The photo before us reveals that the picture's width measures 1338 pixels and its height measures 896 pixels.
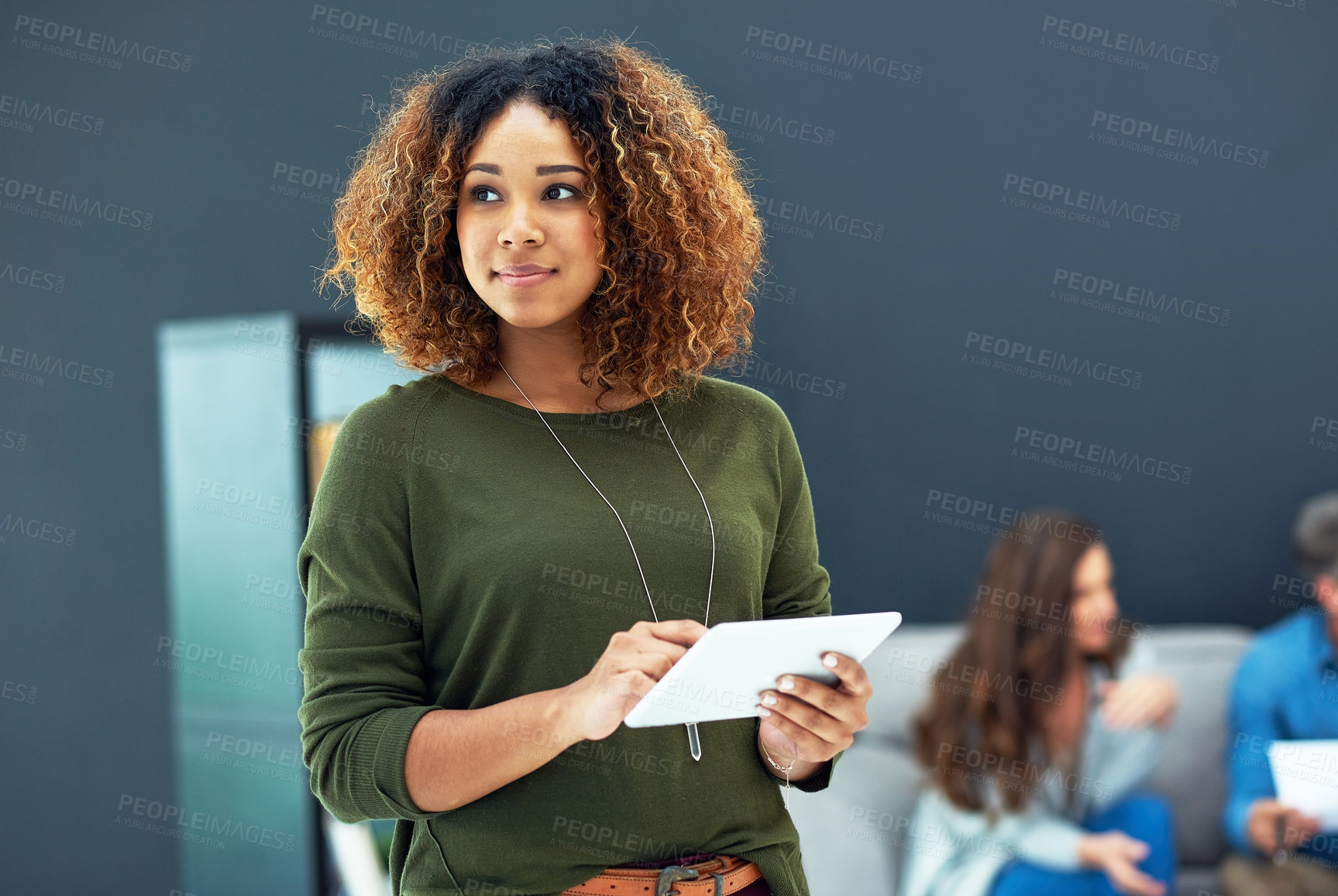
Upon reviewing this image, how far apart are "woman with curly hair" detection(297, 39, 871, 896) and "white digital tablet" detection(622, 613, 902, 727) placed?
0.02 m

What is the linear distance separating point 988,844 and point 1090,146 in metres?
2.06

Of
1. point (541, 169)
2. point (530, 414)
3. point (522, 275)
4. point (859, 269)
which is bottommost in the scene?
point (530, 414)

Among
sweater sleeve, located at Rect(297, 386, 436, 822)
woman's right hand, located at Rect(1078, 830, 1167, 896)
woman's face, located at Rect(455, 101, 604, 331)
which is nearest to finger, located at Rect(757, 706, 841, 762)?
sweater sleeve, located at Rect(297, 386, 436, 822)

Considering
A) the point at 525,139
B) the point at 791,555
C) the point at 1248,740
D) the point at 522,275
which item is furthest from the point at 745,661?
the point at 1248,740

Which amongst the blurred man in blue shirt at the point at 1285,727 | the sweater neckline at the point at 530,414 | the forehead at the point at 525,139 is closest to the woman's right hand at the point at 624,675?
the sweater neckline at the point at 530,414

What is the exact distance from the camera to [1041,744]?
2.52 meters

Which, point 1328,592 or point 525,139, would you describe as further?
point 1328,592

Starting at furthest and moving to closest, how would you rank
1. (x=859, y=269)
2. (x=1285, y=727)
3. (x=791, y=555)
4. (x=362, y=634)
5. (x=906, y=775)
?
(x=859, y=269) → (x=1285, y=727) → (x=906, y=775) → (x=791, y=555) → (x=362, y=634)

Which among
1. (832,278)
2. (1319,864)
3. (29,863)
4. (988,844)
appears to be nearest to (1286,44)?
(832,278)

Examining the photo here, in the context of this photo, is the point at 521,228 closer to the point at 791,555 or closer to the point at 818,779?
the point at 791,555

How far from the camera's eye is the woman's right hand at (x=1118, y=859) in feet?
8.05

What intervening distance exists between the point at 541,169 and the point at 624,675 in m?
0.52

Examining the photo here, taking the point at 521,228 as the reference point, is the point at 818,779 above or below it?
below

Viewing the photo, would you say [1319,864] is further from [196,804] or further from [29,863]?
[29,863]
